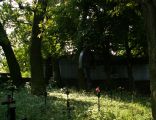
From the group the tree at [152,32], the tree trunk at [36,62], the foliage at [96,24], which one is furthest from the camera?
the foliage at [96,24]

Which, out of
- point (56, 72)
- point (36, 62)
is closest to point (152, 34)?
point (36, 62)

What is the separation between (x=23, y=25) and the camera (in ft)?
137

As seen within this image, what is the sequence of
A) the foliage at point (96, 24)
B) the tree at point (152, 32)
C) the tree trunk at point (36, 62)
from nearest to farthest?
the tree at point (152, 32) → the tree trunk at point (36, 62) → the foliage at point (96, 24)

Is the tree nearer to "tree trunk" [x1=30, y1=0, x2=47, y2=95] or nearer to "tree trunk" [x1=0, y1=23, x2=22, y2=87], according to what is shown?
"tree trunk" [x1=30, y1=0, x2=47, y2=95]

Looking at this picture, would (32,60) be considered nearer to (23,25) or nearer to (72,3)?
(72,3)

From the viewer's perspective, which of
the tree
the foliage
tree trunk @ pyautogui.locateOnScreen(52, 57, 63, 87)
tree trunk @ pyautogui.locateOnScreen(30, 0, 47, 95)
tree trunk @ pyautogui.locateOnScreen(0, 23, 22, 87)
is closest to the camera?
the tree

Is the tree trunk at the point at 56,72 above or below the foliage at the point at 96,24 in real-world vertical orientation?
below

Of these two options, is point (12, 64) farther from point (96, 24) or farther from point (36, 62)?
point (36, 62)

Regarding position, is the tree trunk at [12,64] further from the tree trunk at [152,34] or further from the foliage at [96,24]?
the tree trunk at [152,34]

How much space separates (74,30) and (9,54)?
5.35 metres

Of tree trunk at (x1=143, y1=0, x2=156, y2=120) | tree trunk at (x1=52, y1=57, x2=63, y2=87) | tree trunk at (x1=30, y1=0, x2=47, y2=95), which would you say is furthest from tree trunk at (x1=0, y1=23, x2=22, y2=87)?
tree trunk at (x1=143, y1=0, x2=156, y2=120)

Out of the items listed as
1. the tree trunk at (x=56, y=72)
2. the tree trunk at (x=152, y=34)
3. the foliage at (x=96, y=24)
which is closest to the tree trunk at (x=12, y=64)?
the foliage at (x=96, y=24)

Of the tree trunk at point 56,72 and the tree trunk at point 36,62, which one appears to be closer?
the tree trunk at point 36,62

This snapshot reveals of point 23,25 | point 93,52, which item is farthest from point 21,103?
point 23,25
